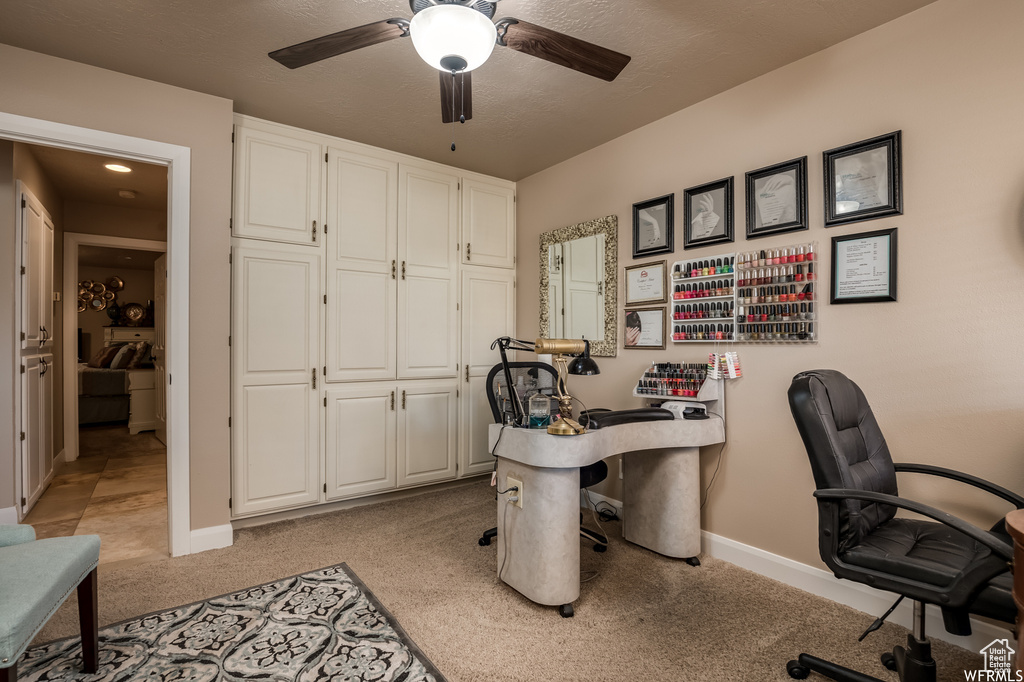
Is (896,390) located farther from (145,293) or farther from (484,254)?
(145,293)

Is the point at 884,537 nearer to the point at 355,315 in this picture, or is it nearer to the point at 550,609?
the point at 550,609

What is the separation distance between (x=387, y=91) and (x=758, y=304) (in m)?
2.29

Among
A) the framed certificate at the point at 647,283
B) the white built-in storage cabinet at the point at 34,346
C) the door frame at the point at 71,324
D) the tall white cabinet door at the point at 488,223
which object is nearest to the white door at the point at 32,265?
the white built-in storage cabinet at the point at 34,346

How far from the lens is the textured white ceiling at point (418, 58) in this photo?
82.3 inches

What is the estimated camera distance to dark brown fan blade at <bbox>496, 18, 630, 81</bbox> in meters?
1.69

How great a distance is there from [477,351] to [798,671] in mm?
2866

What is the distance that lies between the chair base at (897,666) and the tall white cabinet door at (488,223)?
Answer: 3.19m

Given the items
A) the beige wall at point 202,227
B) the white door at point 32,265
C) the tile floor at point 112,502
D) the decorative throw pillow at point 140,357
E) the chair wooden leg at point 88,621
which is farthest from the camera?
the decorative throw pillow at point 140,357

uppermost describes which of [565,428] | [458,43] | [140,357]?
[458,43]

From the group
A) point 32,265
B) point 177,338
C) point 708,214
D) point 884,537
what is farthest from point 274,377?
point 884,537

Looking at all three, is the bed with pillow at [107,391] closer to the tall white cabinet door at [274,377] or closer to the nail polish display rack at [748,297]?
the tall white cabinet door at [274,377]

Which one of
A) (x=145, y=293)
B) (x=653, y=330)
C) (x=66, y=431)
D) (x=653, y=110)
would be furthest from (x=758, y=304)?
(x=145, y=293)

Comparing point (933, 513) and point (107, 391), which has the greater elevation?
point (933, 513)

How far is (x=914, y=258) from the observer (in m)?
2.09
